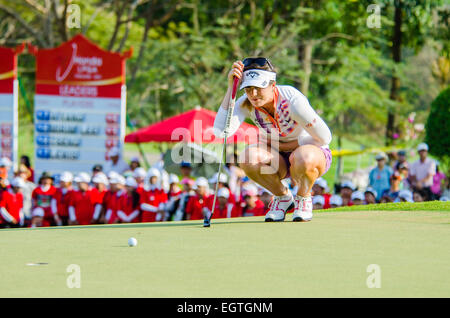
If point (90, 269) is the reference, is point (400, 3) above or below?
above

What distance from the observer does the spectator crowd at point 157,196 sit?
1311 cm

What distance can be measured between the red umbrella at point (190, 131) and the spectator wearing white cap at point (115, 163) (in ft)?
2.37

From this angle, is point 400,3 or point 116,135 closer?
point 116,135

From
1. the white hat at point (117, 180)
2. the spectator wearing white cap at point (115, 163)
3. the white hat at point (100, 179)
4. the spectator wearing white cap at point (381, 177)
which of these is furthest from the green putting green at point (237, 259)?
the spectator wearing white cap at point (115, 163)

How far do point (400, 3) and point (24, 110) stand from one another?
Answer: 55.3 ft

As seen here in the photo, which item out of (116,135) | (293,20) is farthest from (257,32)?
(116,135)

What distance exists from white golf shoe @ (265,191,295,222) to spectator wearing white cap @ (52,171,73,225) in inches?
301

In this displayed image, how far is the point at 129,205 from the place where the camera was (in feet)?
45.7

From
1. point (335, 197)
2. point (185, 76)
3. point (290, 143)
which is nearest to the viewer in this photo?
point (290, 143)

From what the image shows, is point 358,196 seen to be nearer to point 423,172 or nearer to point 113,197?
point 423,172

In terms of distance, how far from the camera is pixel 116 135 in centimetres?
1639

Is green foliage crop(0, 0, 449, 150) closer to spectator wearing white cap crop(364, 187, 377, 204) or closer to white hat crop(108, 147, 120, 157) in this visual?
white hat crop(108, 147, 120, 157)

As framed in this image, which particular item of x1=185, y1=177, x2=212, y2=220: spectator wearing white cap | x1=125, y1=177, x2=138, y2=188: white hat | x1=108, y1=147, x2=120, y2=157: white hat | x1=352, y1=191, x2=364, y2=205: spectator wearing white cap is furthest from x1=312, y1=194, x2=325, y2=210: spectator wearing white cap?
x1=108, y1=147, x2=120, y2=157: white hat

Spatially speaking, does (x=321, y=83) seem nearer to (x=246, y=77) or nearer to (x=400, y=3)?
(x=400, y=3)
